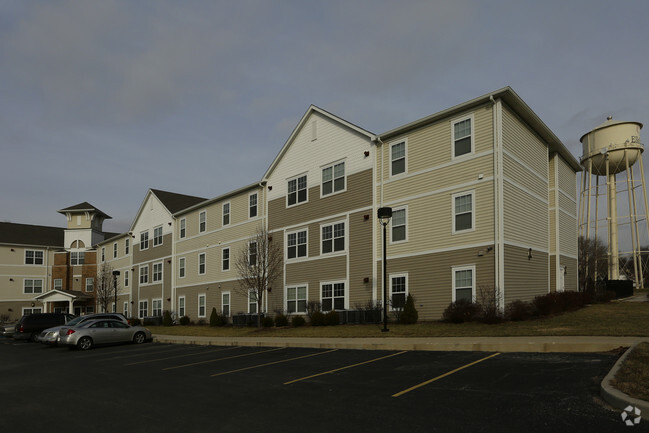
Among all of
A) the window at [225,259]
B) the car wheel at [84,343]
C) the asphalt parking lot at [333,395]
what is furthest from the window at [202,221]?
the asphalt parking lot at [333,395]

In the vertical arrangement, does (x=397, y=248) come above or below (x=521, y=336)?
above

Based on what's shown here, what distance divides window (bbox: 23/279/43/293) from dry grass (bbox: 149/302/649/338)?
169 ft

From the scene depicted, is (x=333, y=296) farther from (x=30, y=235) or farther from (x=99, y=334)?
(x=30, y=235)

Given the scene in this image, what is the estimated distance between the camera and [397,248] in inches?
985

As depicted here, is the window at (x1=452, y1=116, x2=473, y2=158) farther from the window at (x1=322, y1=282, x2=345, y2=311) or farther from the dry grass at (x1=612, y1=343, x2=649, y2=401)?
the dry grass at (x1=612, y1=343, x2=649, y2=401)

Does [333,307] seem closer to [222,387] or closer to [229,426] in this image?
[222,387]

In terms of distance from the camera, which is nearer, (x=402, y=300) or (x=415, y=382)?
(x=415, y=382)

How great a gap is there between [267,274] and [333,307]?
231 inches

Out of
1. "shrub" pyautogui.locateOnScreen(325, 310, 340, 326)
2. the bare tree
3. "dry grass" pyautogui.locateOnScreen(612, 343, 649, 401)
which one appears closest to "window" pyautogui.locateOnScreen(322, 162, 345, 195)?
the bare tree

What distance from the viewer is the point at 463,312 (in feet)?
68.4

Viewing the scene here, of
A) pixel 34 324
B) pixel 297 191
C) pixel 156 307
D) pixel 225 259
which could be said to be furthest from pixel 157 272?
pixel 297 191

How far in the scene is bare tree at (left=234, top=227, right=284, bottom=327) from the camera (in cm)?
2976

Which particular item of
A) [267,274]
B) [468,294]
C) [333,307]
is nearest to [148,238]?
[267,274]

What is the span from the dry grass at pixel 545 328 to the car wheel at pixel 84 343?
27.0 ft
